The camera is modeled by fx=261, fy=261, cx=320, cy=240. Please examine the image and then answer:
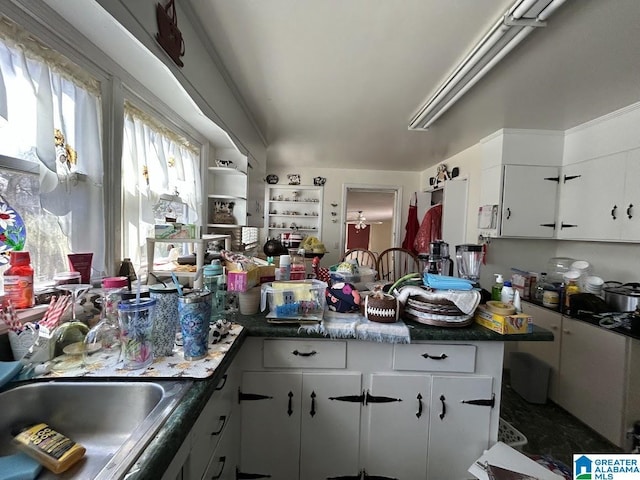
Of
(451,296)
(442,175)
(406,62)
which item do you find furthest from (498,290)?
(442,175)

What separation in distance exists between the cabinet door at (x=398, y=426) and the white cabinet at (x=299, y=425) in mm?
75

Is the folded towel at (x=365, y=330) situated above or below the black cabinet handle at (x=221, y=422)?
above

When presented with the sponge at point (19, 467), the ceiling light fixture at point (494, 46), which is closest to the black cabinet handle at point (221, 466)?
the sponge at point (19, 467)

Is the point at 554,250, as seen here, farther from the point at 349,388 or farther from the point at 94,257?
the point at 94,257

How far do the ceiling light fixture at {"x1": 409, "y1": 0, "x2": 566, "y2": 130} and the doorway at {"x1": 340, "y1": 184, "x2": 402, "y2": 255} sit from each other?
2174mm

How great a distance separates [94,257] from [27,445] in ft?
2.74

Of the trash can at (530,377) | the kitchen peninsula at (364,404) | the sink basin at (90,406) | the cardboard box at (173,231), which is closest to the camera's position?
the sink basin at (90,406)

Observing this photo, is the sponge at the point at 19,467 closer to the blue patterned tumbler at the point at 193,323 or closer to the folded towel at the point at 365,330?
the blue patterned tumbler at the point at 193,323

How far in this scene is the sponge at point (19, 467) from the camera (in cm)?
53

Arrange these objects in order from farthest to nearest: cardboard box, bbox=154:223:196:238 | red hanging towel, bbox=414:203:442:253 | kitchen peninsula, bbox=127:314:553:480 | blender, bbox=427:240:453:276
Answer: red hanging towel, bbox=414:203:442:253 < blender, bbox=427:240:453:276 < cardboard box, bbox=154:223:196:238 < kitchen peninsula, bbox=127:314:553:480

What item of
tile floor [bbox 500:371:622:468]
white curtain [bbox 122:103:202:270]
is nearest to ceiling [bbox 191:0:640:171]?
white curtain [bbox 122:103:202:270]

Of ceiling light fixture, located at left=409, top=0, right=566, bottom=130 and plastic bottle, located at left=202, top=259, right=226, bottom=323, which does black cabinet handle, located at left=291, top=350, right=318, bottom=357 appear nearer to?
plastic bottle, located at left=202, top=259, right=226, bottom=323

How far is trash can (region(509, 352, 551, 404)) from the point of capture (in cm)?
212

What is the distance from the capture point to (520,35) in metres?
1.20
